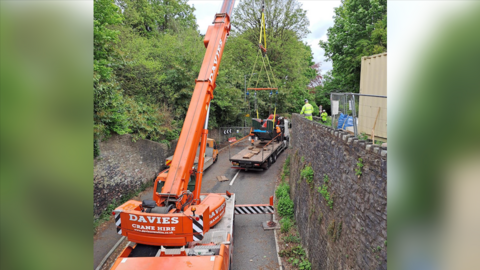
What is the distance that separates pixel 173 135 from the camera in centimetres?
1730

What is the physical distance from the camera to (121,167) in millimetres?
12453

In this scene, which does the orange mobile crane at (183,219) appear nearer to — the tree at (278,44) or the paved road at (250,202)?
the paved road at (250,202)

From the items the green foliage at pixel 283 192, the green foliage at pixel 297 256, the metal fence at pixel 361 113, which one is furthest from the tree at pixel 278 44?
the metal fence at pixel 361 113

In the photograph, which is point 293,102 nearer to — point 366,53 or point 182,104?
point 182,104

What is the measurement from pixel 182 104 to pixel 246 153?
5.71 meters

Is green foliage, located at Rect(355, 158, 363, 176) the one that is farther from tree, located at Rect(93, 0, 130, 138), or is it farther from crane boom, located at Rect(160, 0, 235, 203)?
tree, located at Rect(93, 0, 130, 138)

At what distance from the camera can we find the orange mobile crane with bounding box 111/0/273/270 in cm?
496

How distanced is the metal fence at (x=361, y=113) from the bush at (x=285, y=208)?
5500 mm

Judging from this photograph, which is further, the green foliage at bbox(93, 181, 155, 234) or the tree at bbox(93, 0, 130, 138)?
the green foliage at bbox(93, 181, 155, 234)

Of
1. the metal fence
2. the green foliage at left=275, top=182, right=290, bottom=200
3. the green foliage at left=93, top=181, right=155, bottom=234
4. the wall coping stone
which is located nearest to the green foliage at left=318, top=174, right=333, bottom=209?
the wall coping stone

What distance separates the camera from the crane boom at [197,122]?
6781 millimetres

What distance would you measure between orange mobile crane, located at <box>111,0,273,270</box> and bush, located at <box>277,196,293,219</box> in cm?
370

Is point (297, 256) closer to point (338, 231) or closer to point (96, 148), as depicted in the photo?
point (338, 231)
